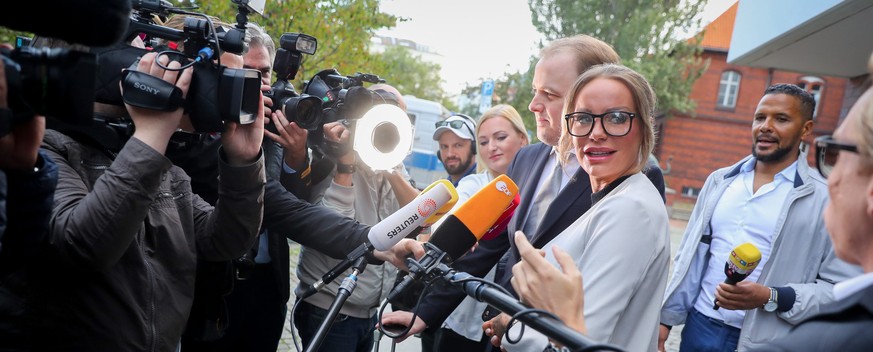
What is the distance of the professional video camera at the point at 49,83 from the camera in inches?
41.7

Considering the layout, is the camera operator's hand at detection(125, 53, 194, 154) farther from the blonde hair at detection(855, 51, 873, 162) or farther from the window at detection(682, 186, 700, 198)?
the window at detection(682, 186, 700, 198)

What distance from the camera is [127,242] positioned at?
1.52m

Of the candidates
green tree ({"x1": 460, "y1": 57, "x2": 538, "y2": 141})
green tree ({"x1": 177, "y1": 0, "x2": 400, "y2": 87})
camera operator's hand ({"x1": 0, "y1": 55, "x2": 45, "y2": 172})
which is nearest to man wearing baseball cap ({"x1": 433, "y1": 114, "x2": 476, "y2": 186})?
camera operator's hand ({"x1": 0, "y1": 55, "x2": 45, "y2": 172})

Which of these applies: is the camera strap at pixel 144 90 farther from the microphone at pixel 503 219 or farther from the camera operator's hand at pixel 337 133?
the microphone at pixel 503 219

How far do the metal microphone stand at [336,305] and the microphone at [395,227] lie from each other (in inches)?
1.1

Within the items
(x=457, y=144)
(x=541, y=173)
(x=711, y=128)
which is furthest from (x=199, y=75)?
(x=711, y=128)

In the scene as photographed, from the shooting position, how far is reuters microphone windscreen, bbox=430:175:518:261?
160cm

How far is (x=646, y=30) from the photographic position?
2512 cm

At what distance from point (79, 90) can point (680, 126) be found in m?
30.5

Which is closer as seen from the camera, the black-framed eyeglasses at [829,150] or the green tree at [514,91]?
the black-framed eyeglasses at [829,150]

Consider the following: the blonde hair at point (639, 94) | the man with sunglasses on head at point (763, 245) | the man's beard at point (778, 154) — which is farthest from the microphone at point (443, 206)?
the man's beard at point (778, 154)

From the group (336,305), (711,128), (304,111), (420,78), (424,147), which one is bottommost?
(424,147)

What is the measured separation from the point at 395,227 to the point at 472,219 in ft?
0.76

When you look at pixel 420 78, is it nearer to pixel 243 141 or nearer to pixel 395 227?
pixel 243 141
